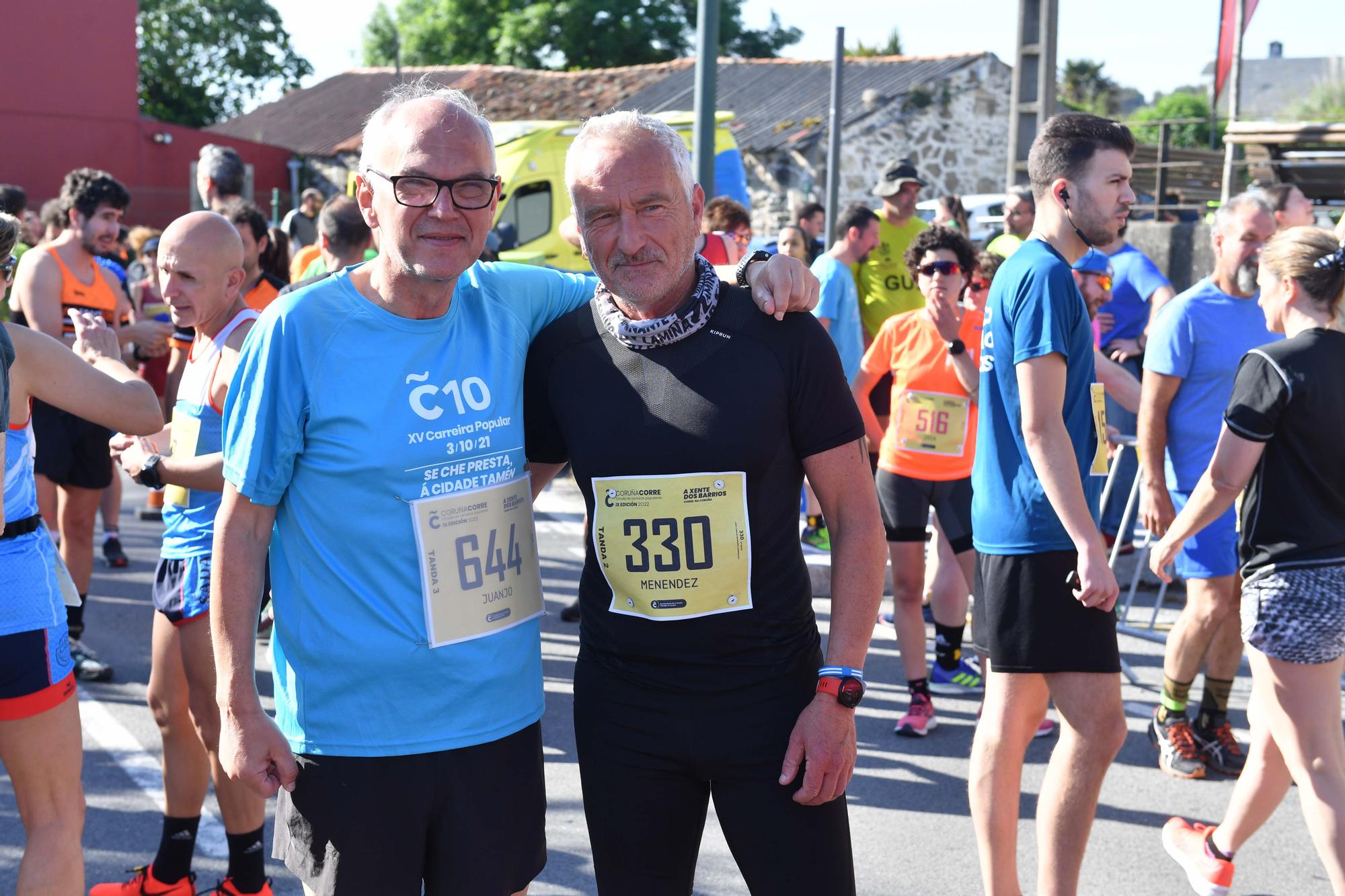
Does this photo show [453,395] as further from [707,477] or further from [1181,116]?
[1181,116]

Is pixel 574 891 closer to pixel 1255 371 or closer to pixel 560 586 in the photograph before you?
pixel 1255 371

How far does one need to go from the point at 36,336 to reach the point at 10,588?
0.58 meters

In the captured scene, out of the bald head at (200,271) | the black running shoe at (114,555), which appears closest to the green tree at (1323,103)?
the black running shoe at (114,555)

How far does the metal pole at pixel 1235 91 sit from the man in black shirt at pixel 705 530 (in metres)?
12.0

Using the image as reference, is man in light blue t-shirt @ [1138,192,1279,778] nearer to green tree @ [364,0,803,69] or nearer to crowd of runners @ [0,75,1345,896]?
crowd of runners @ [0,75,1345,896]

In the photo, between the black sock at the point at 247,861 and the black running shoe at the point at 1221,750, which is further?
the black running shoe at the point at 1221,750

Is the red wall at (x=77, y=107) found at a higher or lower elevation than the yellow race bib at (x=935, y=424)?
higher

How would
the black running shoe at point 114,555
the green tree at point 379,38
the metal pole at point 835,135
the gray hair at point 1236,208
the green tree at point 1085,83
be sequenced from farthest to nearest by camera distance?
the green tree at point 1085,83 → the green tree at point 379,38 → the metal pole at point 835,135 → the black running shoe at point 114,555 → the gray hair at point 1236,208

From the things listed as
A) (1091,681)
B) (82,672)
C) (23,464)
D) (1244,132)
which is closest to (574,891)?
(1091,681)

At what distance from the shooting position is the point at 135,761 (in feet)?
15.3

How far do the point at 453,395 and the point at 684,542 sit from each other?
0.50 meters

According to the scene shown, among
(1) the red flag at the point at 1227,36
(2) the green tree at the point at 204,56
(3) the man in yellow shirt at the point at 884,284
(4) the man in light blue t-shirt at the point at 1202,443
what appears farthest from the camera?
(2) the green tree at the point at 204,56

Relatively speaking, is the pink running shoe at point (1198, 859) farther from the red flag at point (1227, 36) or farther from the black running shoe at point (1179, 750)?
the red flag at point (1227, 36)

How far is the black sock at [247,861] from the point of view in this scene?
3.50m
